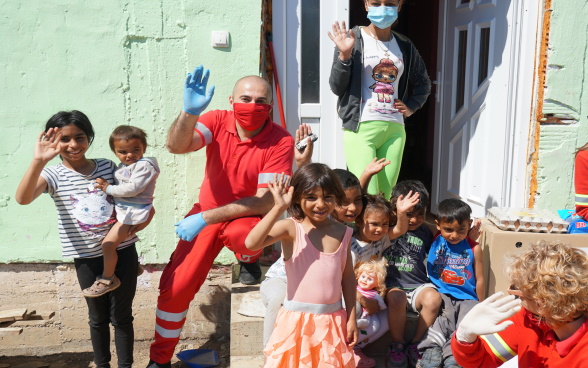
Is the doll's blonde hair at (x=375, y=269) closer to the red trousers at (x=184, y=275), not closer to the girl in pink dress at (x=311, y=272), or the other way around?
the girl in pink dress at (x=311, y=272)

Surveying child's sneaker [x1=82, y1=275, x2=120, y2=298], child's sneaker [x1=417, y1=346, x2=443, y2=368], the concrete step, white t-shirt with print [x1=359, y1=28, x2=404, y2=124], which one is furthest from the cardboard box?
child's sneaker [x1=82, y1=275, x2=120, y2=298]

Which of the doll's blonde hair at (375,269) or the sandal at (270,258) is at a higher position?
the doll's blonde hair at (375,269)

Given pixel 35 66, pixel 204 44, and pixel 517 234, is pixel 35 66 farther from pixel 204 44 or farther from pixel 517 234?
pixel 517 234

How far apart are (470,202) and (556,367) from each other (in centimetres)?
304

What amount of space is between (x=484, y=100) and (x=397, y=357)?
97.4 inches

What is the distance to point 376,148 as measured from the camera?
13.8 feet

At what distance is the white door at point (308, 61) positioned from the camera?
4.68 meters

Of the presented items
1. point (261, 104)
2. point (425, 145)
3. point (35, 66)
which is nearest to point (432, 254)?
point (261, 104)

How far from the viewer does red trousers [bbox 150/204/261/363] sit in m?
3.70

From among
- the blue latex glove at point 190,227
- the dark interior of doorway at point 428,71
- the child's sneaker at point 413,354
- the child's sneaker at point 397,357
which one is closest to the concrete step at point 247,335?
the blue latex glove at point 190,227

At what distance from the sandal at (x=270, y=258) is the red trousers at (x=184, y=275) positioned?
2.95 ft

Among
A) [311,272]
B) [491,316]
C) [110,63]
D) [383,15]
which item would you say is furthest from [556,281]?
[110,63]

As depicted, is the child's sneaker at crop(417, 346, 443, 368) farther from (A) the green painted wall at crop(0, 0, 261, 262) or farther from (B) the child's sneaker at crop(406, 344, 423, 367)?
(A) the green painted wall at crop(0, 0, 261, 262)

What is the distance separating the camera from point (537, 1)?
4.44m
